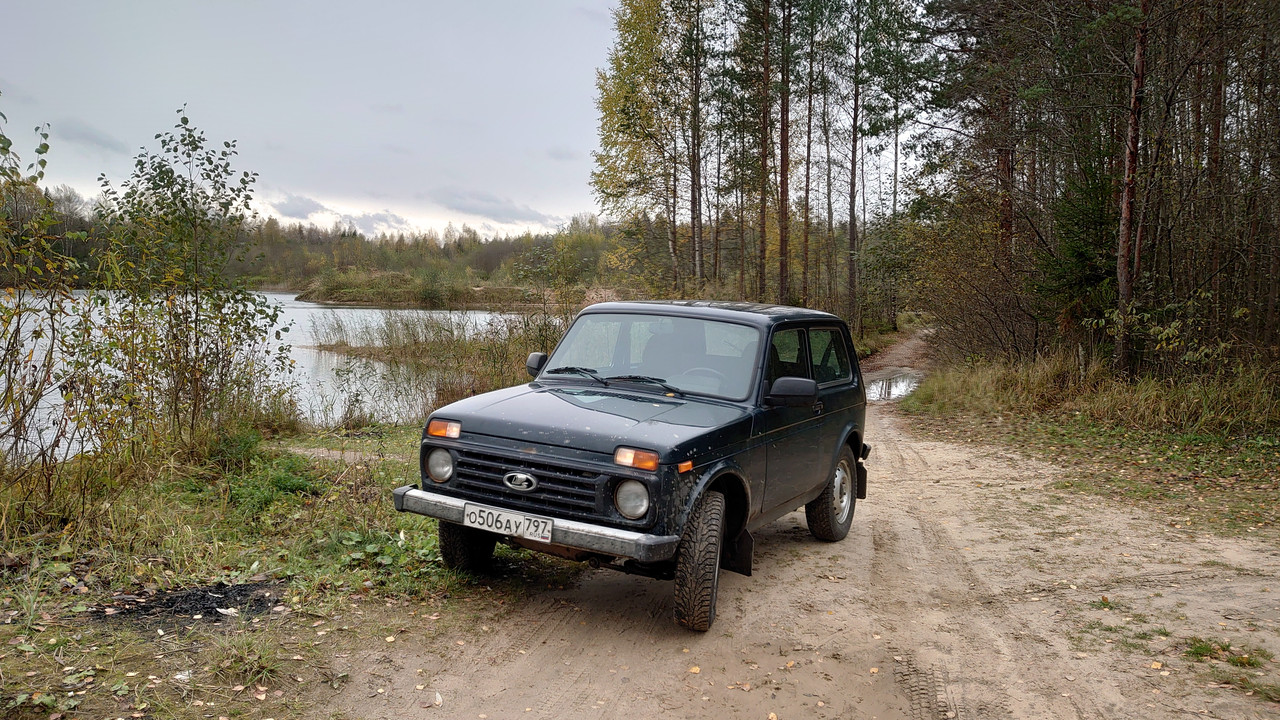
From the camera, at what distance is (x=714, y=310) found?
5.73 m

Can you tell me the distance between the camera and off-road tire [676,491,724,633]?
4.45m

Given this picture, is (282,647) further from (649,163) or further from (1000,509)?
(649,163)

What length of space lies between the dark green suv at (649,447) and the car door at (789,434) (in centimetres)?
2

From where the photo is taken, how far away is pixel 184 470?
24.6ft

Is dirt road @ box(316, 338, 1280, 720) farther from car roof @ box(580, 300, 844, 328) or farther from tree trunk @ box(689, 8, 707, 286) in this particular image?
tree trunk @ box(689, 8, 707, 286)

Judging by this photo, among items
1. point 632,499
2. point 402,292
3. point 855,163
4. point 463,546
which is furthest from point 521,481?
point 855,163

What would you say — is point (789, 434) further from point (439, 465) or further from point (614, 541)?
point (439, 465)

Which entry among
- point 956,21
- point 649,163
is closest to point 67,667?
point 956,21

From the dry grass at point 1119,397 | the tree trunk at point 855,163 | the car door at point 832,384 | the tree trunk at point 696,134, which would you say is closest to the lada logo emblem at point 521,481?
the car door at point 832,384

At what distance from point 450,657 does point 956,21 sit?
19991 millimetres

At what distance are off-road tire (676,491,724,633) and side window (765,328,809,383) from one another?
1.22m

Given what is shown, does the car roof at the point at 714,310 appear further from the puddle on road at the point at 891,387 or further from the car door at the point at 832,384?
the puddle on road at the point at 891,387

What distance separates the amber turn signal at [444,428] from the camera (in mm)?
4723

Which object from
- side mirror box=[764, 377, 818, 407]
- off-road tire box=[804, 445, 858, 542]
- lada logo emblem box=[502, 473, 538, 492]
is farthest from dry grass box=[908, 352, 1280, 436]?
lada logo emblem box=[502, 473, 538, 492]
